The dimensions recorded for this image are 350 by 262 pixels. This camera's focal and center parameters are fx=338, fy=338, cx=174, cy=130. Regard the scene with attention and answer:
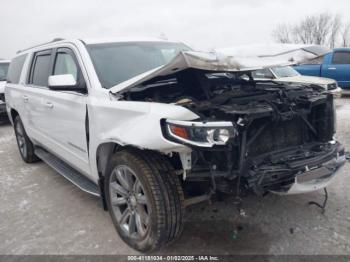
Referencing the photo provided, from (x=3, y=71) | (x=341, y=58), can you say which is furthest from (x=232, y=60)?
(x=3, y=71)

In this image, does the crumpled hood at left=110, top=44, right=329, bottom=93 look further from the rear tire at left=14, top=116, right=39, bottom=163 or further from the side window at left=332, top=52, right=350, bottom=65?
the side window at left=332, top=52, right=350, bottom=65

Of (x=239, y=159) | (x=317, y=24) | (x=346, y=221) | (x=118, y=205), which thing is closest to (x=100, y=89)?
(x=118, y=205)

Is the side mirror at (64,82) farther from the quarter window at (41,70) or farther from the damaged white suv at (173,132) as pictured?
the quarter window at (41,70)

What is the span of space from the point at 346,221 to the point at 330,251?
1.84 feet

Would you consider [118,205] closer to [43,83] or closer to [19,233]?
[19,233]

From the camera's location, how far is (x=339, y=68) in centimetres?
1059

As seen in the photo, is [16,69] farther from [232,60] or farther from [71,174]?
[232,60]

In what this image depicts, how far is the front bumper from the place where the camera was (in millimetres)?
2596

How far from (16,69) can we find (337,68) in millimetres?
9245

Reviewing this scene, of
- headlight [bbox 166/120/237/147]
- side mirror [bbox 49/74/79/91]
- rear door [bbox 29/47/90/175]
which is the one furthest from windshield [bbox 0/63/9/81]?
headlight [bbox 166/120/237/147]

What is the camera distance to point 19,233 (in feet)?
10.8

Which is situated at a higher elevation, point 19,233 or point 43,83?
point 43,83

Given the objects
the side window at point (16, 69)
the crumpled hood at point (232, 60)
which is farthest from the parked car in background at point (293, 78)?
the side window at point (16, 69)

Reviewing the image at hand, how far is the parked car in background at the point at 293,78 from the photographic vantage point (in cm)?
348
